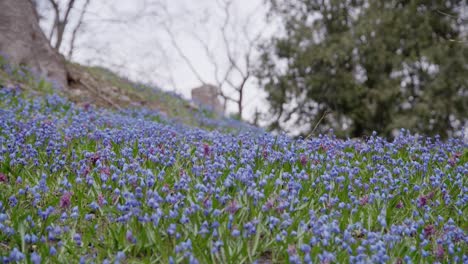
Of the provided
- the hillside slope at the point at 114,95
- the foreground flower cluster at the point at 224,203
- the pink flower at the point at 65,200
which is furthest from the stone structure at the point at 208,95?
the pink flower at the point at 65,200

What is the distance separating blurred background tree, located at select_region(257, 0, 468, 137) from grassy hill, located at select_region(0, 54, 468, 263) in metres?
11.1

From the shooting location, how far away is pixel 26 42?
14258 mm

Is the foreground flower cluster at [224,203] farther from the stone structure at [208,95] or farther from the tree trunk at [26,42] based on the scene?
the stone structure at [208,95]

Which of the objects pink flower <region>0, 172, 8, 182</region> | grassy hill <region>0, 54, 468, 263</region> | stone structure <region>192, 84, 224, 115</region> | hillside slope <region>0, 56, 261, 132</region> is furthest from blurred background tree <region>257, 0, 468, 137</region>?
pink flower <region>0, 172, 8, 182</region>

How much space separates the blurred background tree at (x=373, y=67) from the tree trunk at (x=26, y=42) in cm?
952

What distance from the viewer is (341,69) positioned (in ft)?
64.3

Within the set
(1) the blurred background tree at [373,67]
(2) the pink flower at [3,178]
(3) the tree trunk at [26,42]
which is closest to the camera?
(2) the pink flower at [3,178]

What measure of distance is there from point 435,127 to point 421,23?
4.14m

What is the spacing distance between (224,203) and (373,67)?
632 inches

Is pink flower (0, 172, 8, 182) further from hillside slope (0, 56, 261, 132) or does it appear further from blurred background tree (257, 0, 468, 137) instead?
blurred background tree (257, 0, 468, 137)

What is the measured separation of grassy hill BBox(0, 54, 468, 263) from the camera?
3.90 m

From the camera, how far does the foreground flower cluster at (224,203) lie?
390 centimetres

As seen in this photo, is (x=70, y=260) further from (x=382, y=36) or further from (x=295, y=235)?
(x=382, y=36)

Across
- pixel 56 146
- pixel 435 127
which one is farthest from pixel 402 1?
pixel 56 146
